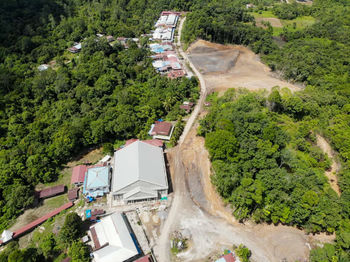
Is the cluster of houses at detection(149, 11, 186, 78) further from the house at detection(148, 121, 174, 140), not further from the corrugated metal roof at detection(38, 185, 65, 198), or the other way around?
the corrugated metal roof at detection(38, 185, 65, 198)

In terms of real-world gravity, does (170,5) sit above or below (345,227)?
above

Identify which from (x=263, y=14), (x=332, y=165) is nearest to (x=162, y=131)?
(x=332, y=165)

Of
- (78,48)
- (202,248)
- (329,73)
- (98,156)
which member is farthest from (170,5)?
(202,248)

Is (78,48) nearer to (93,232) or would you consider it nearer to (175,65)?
(175,65)

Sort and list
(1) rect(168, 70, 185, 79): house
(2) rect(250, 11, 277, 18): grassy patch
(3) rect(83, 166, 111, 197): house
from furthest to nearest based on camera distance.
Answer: (2) rect(250, 11, 277, 18): grassy patch
(1) rect(168, 70, 185, 79): house
(3) rect(83, 166, 111, 197): house

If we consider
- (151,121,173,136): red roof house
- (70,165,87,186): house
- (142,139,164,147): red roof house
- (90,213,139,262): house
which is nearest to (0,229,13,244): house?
(70,165,87,186): house

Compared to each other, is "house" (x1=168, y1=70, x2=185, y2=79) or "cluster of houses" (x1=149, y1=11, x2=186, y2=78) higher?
"cluster of houses" (x1=149, y1=11, x2=186, y2=78)
